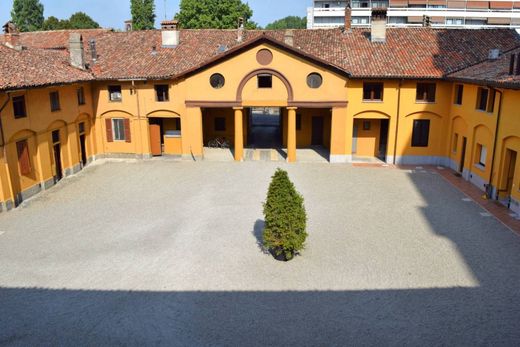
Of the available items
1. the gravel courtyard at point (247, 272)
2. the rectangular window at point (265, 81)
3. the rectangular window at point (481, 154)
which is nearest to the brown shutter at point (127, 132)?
the gravel courtyard at point (247, 272)

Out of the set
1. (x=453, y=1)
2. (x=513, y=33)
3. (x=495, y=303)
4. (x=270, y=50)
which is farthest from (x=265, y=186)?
(x=453, y=1)

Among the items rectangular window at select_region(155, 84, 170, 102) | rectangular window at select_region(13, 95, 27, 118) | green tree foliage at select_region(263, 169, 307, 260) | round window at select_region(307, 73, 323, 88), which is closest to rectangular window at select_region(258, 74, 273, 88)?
round window at select_region(307, 73, 323, 88)

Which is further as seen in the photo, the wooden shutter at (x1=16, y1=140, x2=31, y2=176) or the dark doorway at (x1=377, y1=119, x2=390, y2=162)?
the dark doorway at (x1=377, y1=119, x2=390, y2=162)

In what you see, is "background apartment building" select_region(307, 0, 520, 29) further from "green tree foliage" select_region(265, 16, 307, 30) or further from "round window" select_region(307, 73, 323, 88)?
"green tree foliage" select_region(265, 16, 307, 30)

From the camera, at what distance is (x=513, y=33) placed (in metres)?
30.4

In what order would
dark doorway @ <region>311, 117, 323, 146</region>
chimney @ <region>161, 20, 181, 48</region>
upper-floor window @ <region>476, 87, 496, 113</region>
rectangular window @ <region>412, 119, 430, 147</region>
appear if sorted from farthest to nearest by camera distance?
dark doorway @ <region>311, 117, 323, 146</region> < chimney @ <region>161, 20, 181, 48</region> < rectangular window @ <region>412, 119, 430, 147</region> < upper-floor window @ <region>476, 87, 496, 113</region>

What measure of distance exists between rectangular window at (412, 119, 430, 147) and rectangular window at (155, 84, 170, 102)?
16760 mm

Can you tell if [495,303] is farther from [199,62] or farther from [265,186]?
[199,62]

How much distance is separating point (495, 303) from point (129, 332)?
1037cm

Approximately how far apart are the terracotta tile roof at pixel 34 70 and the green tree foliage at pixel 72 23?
4404 centimetres

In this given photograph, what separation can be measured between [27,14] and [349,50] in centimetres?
6653

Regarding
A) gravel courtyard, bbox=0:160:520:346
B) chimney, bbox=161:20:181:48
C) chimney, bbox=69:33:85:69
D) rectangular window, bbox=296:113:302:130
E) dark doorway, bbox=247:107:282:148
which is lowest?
gravel courtyard, bbox=0:160:520:346

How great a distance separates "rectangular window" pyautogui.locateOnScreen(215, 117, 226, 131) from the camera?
114 ft

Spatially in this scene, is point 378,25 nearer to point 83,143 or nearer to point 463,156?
point 463,156
